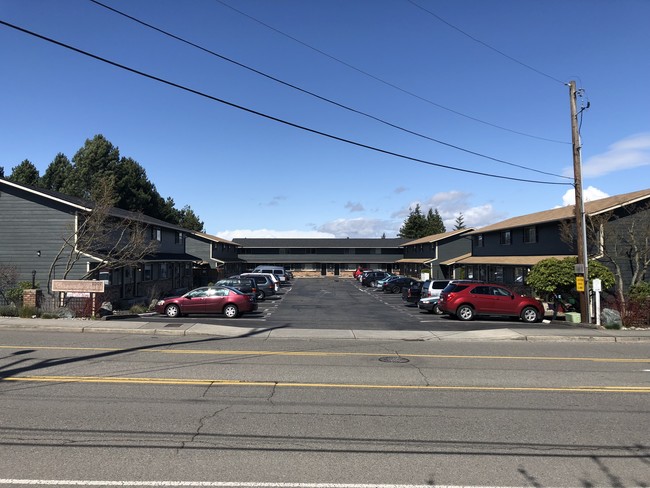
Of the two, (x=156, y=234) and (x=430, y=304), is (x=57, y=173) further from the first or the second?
(x=430, y=304)

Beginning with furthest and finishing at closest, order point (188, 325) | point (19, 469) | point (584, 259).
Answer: point (584, 259) < point (188, 325) < point (19, 469)

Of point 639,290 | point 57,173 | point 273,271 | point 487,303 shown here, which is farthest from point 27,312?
point 57,173

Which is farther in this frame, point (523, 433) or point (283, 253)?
point (283, 253)

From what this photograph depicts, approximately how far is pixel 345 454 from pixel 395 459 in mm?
570

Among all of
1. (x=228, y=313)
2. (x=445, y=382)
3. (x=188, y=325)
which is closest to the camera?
(x=445, y=382)

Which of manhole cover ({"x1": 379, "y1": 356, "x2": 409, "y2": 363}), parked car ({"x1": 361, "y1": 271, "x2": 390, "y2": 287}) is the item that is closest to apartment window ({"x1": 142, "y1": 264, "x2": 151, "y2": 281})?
parked car ({"x1": 361, "y1": 271, "x2": 390, "y2": 287})

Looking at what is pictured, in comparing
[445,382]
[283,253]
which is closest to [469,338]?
[445,382]

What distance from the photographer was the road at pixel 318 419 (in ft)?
16.6

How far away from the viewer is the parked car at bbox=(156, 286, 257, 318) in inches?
862

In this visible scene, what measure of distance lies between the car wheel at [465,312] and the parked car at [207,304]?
9.68m

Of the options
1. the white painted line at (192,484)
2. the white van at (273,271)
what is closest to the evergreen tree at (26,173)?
the white van at (273,271)

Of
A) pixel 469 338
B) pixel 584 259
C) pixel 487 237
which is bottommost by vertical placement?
pixel 469 338

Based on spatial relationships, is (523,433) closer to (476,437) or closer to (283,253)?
(476,437)

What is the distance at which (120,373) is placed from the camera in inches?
379
